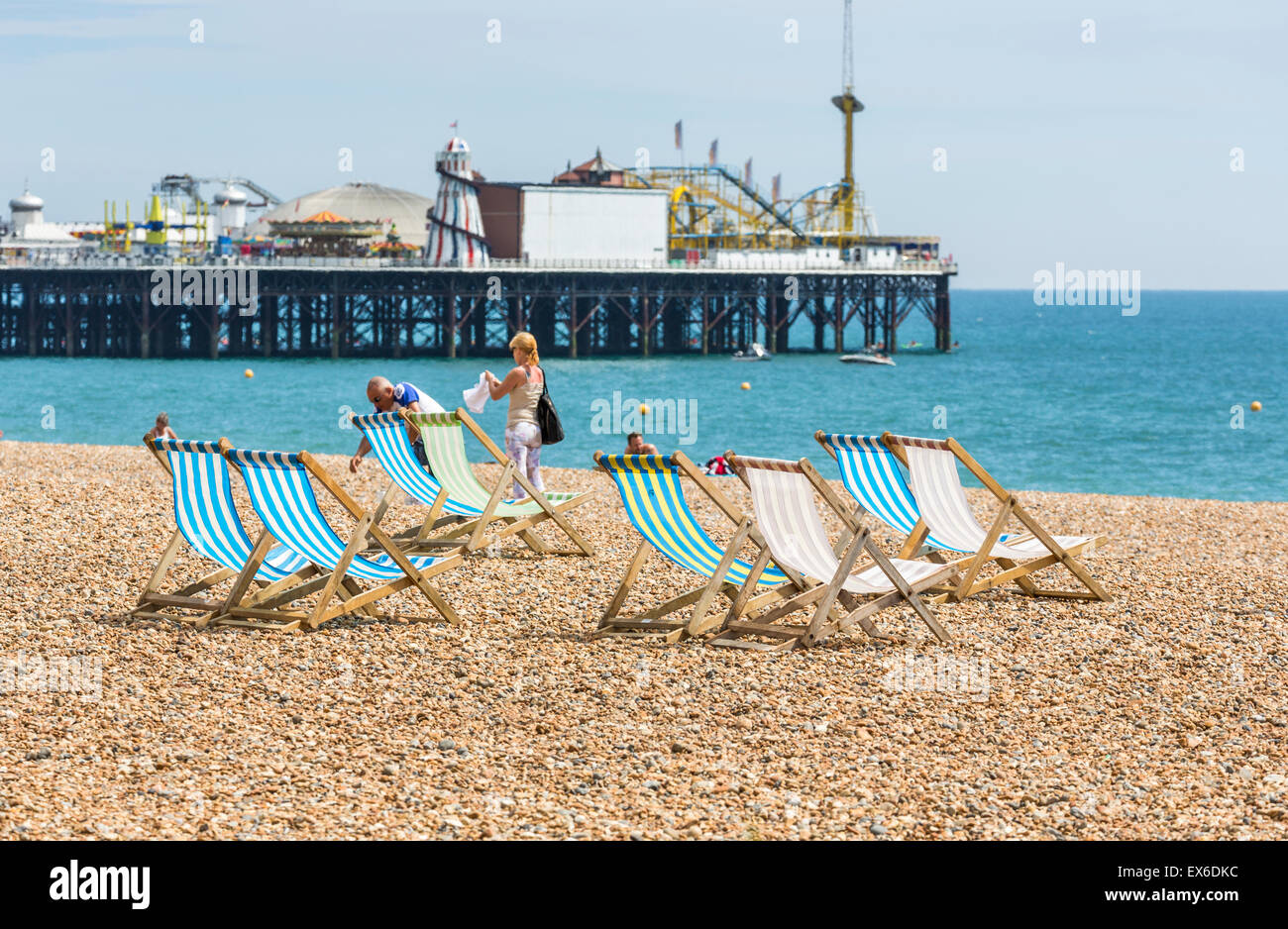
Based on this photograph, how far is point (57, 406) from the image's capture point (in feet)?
110

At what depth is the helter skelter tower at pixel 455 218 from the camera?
5084cm

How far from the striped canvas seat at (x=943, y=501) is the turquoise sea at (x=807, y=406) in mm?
9106

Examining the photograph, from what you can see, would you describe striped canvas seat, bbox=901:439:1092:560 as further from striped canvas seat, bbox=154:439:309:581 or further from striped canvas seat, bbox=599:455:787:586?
A: striped canvas seat, bbox=154:439:309:581

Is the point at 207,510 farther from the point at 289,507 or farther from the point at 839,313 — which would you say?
the point at 839,313

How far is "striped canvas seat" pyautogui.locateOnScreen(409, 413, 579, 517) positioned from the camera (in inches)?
314

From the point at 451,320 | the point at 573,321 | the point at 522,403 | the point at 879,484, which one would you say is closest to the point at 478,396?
the point at 522,403

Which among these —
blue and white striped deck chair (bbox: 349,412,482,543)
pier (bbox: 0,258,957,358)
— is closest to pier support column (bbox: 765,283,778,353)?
pier (bbox: 0,258,957,358)

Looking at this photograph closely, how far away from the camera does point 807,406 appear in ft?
→ 122

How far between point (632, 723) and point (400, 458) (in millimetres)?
3258

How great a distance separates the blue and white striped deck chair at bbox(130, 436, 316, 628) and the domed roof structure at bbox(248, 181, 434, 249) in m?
63.3

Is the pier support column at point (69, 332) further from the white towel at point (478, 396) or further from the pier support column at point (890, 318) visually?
the white towel at point (478, 396)

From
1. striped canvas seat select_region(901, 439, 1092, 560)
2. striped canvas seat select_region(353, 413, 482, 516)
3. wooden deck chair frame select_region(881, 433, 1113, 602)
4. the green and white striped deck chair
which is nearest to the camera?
wooden deck chair frame select_region(881, 433, 1113, 602)

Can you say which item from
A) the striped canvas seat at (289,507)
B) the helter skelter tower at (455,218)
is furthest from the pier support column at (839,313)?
the striped canvas seat at (289,507)

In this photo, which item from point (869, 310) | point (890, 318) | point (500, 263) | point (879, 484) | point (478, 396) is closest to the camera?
point (879, 484)
